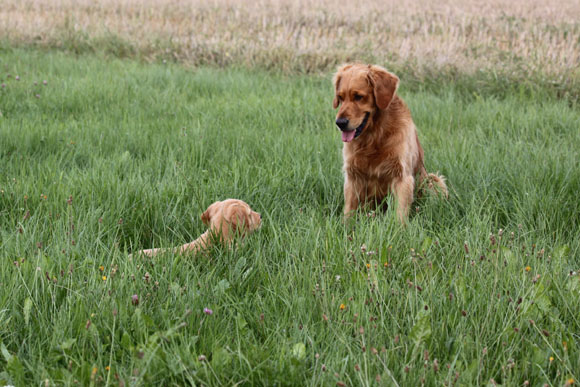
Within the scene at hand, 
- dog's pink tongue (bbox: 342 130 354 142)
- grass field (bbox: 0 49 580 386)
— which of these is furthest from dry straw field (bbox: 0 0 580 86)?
dog's pink tongue (bbox: 342 130 354 142)

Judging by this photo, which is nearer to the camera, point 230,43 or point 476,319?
point 476,319

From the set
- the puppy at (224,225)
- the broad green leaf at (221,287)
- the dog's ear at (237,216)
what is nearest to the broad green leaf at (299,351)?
the broad green leaf at (221,287)

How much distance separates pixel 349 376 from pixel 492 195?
2084mm

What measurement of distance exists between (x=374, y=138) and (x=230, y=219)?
53.6 inches

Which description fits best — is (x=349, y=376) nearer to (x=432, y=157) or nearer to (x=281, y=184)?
(x=281, y=184)

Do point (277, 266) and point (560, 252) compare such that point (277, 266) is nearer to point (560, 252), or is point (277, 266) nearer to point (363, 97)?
point (560, 252)

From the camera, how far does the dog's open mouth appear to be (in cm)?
372

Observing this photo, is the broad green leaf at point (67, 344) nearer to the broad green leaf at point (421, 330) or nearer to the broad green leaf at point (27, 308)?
the broad green leaf at point (27, 308)

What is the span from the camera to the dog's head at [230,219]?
2.89 meters

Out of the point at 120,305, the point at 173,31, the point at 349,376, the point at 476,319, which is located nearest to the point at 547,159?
the point at 476,319

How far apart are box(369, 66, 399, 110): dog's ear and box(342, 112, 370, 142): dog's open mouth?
0.47 ft

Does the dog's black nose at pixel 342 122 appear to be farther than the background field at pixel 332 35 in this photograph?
No

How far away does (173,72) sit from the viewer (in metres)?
7.82

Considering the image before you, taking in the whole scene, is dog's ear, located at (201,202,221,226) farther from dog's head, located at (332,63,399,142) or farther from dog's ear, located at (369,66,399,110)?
dog's ear, located at (369,66,399,110)
